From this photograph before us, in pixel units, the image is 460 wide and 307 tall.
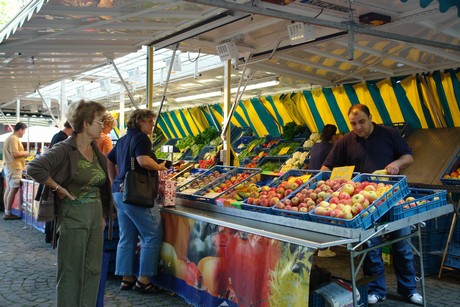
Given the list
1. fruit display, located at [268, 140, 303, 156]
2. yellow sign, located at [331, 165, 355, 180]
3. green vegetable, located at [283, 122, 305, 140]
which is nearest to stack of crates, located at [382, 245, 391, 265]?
yellow sign, located at [331, 165, 355, 180]

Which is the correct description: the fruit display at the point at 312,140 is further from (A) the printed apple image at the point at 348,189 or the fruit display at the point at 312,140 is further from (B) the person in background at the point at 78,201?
(B) the person in background at the point at 78,201

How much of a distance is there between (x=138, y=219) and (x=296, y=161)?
158 inches

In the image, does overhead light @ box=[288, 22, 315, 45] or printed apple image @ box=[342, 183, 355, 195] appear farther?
overhead light @ box=[288, 22, 315, 45]

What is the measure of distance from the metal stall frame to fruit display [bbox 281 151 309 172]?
3.69 metres

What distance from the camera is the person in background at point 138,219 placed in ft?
13.9

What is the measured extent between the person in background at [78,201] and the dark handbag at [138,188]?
846mm

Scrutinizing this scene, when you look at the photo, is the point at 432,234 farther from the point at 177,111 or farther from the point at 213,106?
the point at 177,111

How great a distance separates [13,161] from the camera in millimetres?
8906

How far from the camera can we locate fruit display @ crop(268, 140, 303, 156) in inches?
332

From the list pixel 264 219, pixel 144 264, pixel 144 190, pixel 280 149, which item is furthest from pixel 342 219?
pixel 280 149

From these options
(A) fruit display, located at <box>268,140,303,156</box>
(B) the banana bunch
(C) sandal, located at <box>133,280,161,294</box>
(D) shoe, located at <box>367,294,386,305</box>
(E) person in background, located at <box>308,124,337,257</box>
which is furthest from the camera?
(A) fruit display, located at <box>268,140,303,156</box>

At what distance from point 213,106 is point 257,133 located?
5.99 feet

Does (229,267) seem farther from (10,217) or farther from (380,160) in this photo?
(10,217)

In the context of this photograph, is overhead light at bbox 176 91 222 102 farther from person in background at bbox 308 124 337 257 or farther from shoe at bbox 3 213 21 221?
shoe at bbox 3 213 21 221
